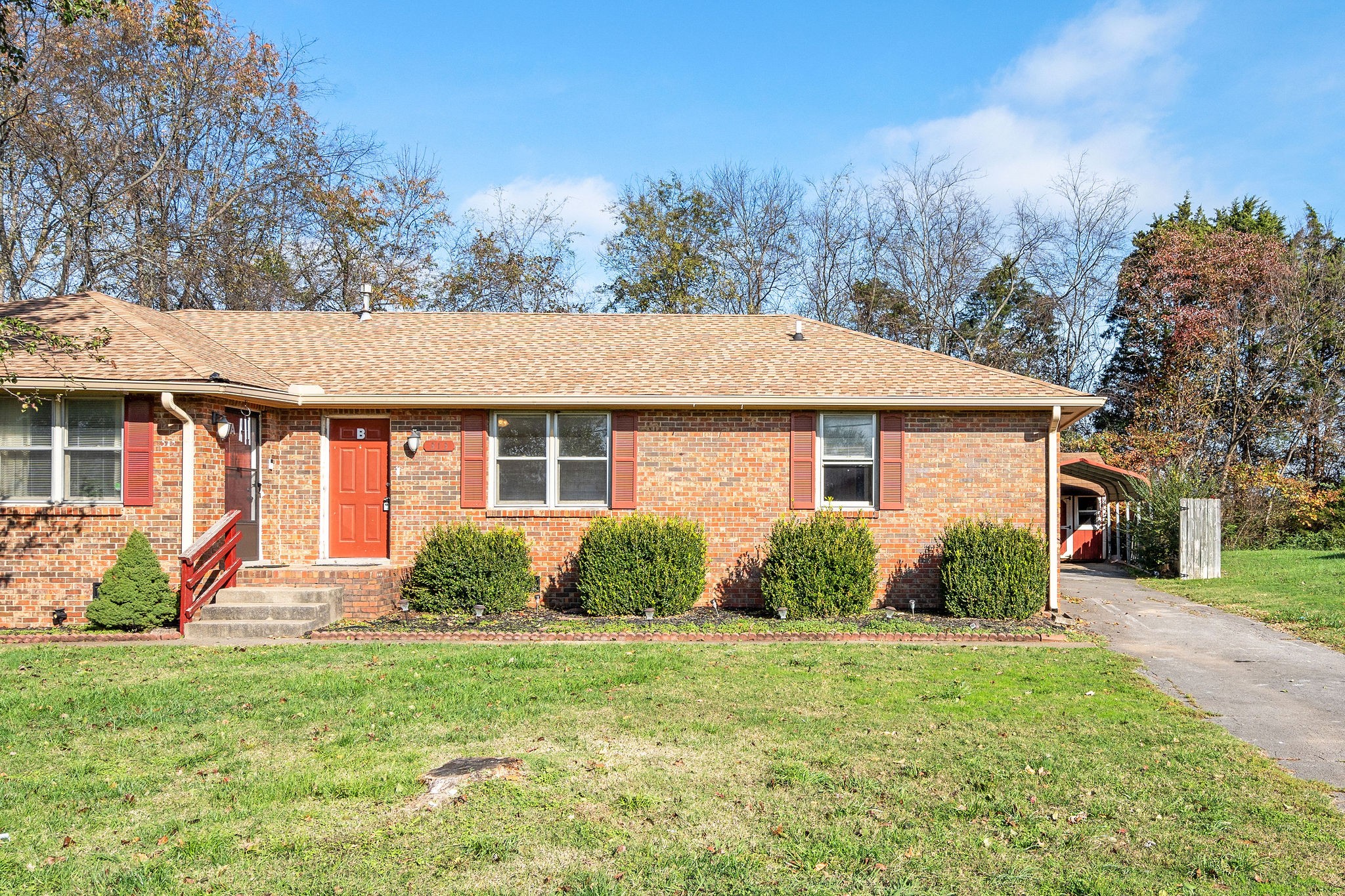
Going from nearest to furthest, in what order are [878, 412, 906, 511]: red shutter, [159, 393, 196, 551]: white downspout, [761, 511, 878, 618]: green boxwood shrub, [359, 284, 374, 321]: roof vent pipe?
1. [159, 393, 196, 551]: white downspout
2. [761, 511, 878, 618]: green boxwood shrub
3. [878, 412, 906, 511]: red shutter
4. [359, 284, 374, 321]: roof vent pipe

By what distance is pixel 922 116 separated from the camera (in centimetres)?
2786

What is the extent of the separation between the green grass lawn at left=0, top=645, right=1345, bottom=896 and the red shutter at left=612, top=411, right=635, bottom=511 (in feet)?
14.0

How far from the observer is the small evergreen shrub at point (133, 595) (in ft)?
34.3

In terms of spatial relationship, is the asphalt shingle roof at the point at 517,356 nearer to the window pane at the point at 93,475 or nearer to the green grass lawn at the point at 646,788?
the window pane at the point at 93,475

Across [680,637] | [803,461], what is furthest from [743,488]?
[680,637]

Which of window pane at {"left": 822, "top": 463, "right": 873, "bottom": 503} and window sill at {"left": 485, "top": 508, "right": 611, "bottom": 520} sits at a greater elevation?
window pane at {"left": 822, "top": 463, "right": 873, "bottom": 503}

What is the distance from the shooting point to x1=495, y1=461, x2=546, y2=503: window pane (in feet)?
41.1

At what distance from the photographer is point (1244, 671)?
8.82 m

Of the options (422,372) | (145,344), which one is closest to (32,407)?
(145,344)

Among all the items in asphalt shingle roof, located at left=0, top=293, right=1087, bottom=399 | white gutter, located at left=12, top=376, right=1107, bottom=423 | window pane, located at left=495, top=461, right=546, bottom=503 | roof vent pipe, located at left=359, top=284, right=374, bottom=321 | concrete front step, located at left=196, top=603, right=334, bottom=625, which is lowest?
concrete front step, located at left=196, top=603, right=334, bottom=625

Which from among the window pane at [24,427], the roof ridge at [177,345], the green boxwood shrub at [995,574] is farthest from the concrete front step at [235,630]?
the green boxwood shrub at [995,574]

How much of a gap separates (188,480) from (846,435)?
8.55m

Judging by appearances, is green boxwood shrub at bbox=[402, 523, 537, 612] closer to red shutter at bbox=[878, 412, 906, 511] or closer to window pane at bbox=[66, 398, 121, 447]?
window pane at bbox=[66, 398, 121, 447]

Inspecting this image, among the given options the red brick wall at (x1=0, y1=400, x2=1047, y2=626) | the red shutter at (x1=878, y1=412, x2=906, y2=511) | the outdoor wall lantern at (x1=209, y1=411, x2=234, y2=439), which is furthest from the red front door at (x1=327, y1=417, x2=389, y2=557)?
the red shutter at (x1=878, y1=412, x2=906, y2=511)
